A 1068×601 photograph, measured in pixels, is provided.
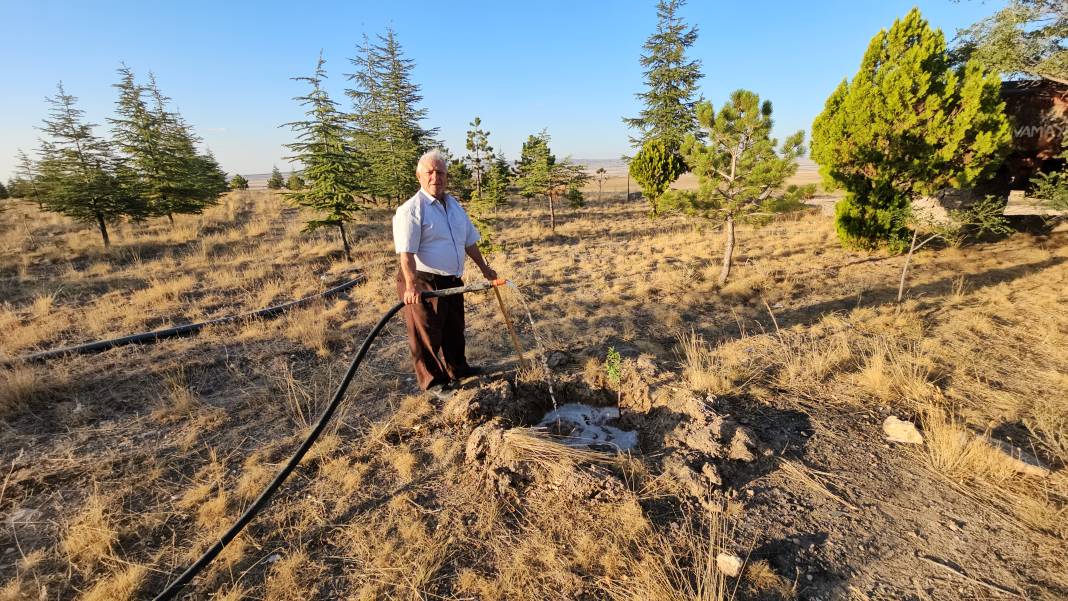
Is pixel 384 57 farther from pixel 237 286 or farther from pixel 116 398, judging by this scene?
pixel 116 398

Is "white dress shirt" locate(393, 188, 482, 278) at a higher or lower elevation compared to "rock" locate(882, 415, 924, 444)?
higher

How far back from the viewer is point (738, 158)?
672 centimetres

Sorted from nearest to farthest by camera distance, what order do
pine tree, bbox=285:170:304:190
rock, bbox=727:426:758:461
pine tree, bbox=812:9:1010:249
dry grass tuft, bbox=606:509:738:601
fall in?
dry grass tuft, bbox=606:509:738:601 → rock, bbox=727:426:758:461 → pine tree, bbox=812:9:1010:249 → pine tree, bbox=285:170:304:190

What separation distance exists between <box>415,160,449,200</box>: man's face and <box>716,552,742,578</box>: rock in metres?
3.14

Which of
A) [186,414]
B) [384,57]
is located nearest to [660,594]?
[186,414]

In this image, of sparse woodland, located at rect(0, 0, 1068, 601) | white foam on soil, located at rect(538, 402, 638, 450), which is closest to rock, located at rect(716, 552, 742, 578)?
sparse woodland, located at rect(0, 0, 1068, 601)

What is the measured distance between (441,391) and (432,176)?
204 cm

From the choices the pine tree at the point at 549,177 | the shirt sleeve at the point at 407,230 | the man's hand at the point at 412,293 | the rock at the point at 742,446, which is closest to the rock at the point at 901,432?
the rock at the point at 742,446

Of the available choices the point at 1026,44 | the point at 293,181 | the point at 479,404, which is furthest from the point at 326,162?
the point at 1026,44

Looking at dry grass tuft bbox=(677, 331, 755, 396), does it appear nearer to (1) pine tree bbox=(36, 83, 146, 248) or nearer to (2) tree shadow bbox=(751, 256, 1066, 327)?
(2) tree shadow bbox=(751, 256, 1066, 327)

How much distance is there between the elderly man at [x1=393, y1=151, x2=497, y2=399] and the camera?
312 cm

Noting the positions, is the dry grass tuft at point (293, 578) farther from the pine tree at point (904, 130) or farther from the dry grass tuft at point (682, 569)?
the pine tree at point (904, 130)

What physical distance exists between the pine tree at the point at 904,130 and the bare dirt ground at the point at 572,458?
7.47ft

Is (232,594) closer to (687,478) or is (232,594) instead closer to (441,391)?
(441,391)
